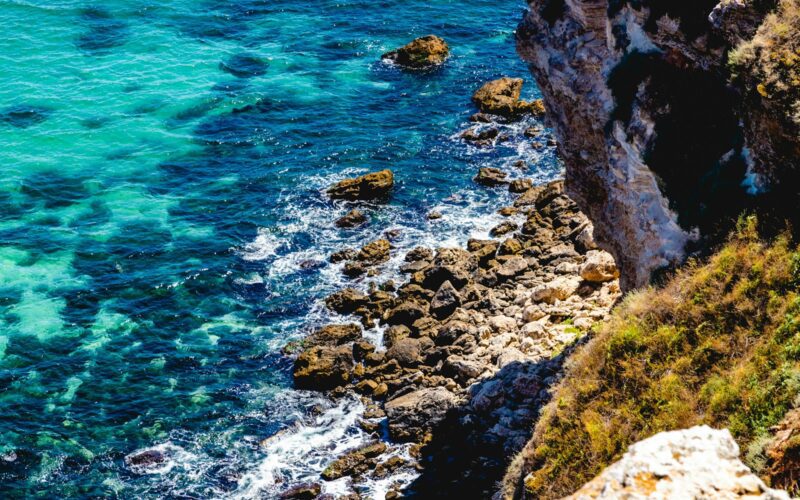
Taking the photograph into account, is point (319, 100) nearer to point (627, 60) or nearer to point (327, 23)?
point (327, 23)

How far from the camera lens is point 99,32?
77.3 m

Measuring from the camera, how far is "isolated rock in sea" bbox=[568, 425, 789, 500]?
12367mm

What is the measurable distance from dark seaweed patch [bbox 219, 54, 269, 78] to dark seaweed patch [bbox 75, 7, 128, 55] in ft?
35.8

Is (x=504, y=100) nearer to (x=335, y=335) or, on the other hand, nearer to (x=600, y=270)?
(x=600, y=270)

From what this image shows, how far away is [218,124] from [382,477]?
38.4 metres

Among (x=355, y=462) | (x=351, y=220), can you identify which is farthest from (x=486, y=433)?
(x=351, y=220)

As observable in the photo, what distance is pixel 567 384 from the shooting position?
1038 inches

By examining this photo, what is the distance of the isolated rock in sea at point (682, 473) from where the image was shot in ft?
40.6

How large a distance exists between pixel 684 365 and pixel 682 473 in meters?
11.9

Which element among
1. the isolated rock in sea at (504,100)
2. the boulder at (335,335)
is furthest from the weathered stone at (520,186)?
the boulder at (335,335)

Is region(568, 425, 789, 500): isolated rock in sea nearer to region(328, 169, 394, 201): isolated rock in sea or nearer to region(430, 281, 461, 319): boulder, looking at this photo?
region(430, 281, 461, 319): boulder

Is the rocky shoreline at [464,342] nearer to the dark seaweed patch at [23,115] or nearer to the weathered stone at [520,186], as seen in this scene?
the weathered stone at [520,186]

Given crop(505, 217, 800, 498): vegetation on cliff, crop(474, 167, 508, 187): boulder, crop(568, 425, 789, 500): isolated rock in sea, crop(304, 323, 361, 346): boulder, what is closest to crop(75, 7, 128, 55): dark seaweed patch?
crop(474, 167, 508, 187): boulder

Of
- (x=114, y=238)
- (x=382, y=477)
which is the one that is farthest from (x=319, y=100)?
(x=382, y=477)
